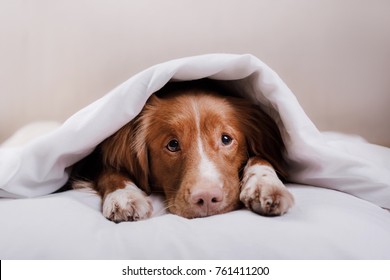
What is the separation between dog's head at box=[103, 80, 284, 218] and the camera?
1.68 m

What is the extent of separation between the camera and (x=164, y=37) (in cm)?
263

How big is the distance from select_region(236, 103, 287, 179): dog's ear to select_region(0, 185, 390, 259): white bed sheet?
1.46 feet

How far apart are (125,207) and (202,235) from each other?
362 millimetres

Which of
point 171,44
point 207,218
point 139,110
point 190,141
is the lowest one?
point 207,218

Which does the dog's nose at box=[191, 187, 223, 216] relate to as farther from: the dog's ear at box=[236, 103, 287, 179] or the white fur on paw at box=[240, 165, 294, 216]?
the dog's ear at box=[236, 103, 287, 179]

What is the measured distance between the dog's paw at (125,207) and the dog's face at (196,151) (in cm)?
10

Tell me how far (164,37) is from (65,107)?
70 cm

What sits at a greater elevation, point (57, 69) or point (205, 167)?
point (57, 69)

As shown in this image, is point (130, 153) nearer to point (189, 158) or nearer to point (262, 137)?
point (189, 158)

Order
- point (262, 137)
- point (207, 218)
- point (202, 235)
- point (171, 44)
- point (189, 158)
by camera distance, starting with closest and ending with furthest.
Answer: point (202, 235) → point (207, 218) → point (189, 158) → point (262, 137) → point (171, 44)

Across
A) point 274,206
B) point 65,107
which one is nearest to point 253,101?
point 274,206

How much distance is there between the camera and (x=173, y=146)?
1.80 meters

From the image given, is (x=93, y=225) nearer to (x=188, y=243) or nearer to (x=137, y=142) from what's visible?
(x=188, y=243)

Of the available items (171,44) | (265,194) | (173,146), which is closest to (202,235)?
(265,194)
